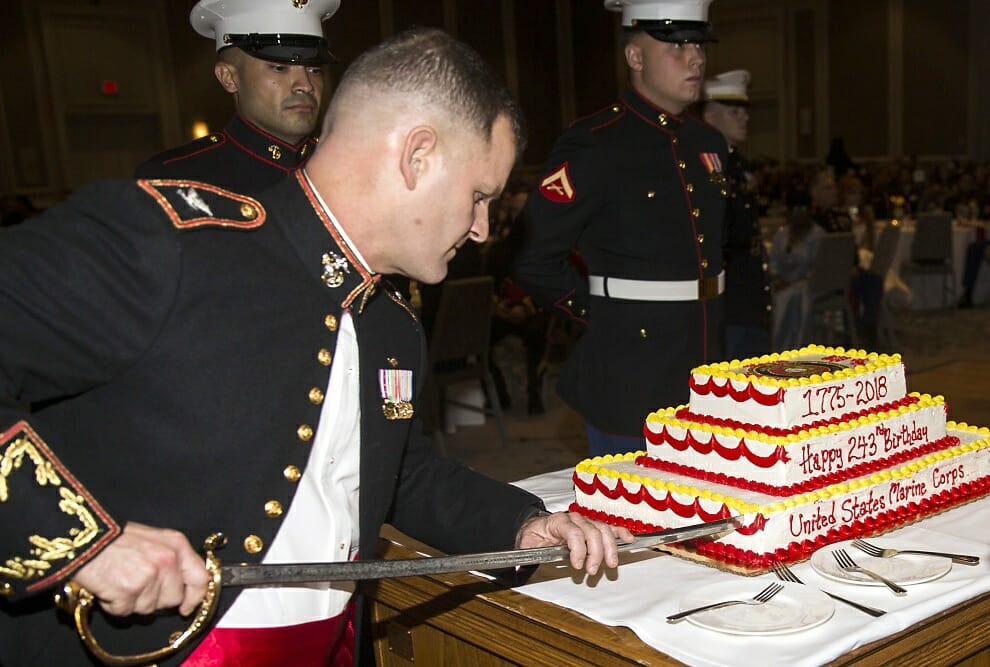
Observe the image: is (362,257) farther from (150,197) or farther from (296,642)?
(296,642)

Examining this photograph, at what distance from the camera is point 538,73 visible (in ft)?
48.4

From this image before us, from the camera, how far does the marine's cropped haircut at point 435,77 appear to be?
119cm

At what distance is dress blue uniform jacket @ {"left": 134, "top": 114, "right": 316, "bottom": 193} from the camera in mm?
2432

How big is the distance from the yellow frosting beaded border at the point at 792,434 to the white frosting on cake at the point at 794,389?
3cm

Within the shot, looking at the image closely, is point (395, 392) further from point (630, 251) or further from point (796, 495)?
point (630, 251)

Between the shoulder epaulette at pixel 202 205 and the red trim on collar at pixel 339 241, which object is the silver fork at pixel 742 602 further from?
the shoulder epaulette at pixel 202 205

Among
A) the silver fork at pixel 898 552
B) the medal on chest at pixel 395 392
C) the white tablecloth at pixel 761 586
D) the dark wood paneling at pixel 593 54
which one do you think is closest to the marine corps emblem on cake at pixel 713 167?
the white tablecloth at pixel 761 586

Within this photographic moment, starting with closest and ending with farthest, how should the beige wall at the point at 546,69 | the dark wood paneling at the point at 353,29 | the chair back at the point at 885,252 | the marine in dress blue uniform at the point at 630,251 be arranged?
the marine in dress blue uniform at the point at 630,251
the chair back at the point at 885,252
the beige wall at the point at 546,69
the dark wood paneling at the point at 353,29

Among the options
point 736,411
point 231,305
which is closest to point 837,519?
point 736,411

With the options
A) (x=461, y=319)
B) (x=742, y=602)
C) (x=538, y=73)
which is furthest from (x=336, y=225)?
(x=538, y=73)

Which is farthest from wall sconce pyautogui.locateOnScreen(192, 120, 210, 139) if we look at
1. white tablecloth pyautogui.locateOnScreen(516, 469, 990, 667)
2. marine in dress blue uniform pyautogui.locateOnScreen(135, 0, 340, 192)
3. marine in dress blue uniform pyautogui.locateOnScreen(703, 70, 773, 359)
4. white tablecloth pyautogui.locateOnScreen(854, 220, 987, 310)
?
white tablecloth pyautogui.locateOnScreen(516, 469, 990, 667)

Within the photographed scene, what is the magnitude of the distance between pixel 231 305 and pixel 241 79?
5.03ft

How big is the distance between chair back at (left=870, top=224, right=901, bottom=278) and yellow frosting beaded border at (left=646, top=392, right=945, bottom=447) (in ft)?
17.8

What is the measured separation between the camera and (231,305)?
114 cm
